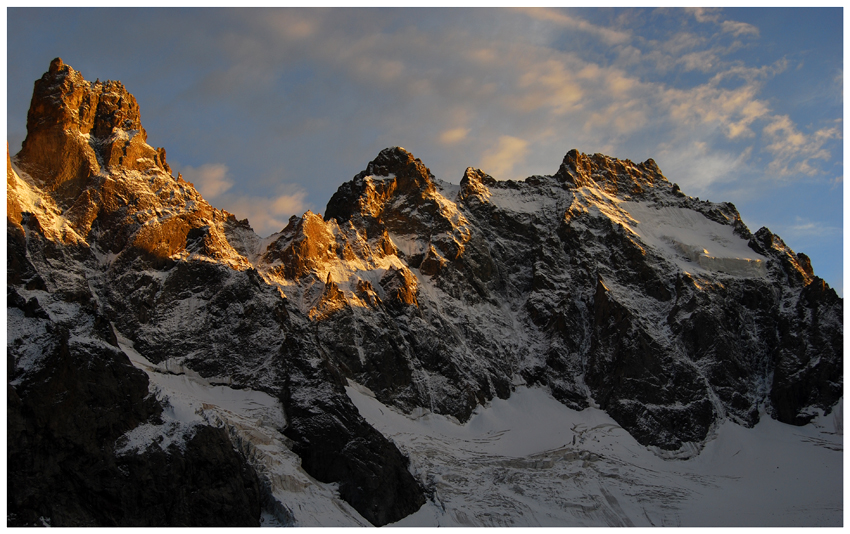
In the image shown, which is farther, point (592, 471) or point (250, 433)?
point (592, 471)

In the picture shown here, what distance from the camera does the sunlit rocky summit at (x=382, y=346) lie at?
74.8m

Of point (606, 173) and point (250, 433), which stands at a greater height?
point (606, 173)

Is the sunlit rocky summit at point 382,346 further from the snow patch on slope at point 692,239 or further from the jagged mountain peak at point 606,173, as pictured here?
the jagged mountain peak at point 606,173

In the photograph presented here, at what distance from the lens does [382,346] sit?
4756 inches

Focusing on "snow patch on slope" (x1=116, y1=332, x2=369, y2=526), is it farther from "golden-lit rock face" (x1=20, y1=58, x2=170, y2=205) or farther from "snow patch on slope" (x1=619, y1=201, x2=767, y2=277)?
"snow patch on slope" (x1=619, y1=201, x2=767, y2=277)

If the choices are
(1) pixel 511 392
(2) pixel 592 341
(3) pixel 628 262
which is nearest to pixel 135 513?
(1) pixel 511 392

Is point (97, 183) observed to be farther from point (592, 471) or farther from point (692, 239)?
point (692, 239)

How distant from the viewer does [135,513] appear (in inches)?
2753

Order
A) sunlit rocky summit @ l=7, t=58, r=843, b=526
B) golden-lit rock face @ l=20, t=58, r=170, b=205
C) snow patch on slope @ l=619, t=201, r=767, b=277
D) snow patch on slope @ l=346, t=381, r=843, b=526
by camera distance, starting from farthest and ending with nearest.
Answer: snow patch on slope @ l=619, t=201, r=767, b=277
golden-lit rock face @ l=20, t=58, r=170, b=205
snow patch on slope @ l=346, t=381, r=843, b=526
sunlit rocky summit @ l=7, t=58, r=843, b=526

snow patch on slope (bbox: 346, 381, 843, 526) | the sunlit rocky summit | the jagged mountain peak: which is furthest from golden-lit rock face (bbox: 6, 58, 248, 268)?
the jagged mountain peak

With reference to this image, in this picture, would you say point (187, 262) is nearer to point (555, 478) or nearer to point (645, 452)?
point (555, 478)

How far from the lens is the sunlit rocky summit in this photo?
7475cm

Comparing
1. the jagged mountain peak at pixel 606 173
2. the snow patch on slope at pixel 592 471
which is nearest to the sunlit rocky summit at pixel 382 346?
the snow patch on slope at pixel 592 471

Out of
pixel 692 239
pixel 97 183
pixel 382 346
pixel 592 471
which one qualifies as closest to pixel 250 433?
pixel 382 346
